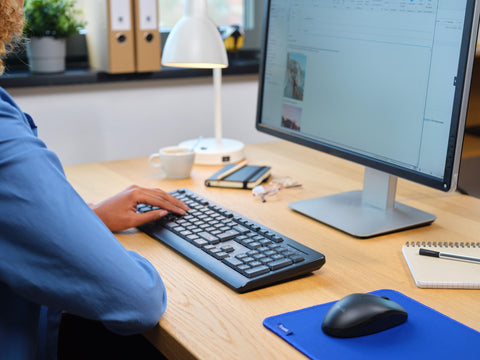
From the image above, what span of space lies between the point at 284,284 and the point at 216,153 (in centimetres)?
74

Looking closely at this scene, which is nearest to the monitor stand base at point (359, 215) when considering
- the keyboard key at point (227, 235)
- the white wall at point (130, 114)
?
the keyboard key at point (227, 235)

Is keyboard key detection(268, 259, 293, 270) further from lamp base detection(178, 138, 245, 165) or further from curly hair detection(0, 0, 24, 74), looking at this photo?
lamp base detection(178, 138, 245, 165)

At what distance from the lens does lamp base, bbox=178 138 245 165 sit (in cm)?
158

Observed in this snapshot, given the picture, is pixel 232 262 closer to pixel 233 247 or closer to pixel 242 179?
pixel 233 247

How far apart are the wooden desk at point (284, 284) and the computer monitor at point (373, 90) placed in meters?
0.06

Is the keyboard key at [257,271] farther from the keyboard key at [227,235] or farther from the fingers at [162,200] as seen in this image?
the fingers at [162,200]

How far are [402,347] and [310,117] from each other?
0.61 meters

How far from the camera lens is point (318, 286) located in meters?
0.89

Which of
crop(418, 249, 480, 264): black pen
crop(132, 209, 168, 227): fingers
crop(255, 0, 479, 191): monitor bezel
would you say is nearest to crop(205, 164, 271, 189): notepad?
crop(132, 209, 168, 227): fingers

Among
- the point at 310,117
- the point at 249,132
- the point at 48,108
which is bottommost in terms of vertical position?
the point at 249,132

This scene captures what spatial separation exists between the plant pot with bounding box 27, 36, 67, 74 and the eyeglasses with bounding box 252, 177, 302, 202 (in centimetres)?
93

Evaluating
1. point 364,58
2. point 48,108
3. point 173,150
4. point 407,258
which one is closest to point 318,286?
point 407,258

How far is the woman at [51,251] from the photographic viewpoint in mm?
667

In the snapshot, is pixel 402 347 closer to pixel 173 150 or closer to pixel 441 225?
pixel 441 225
